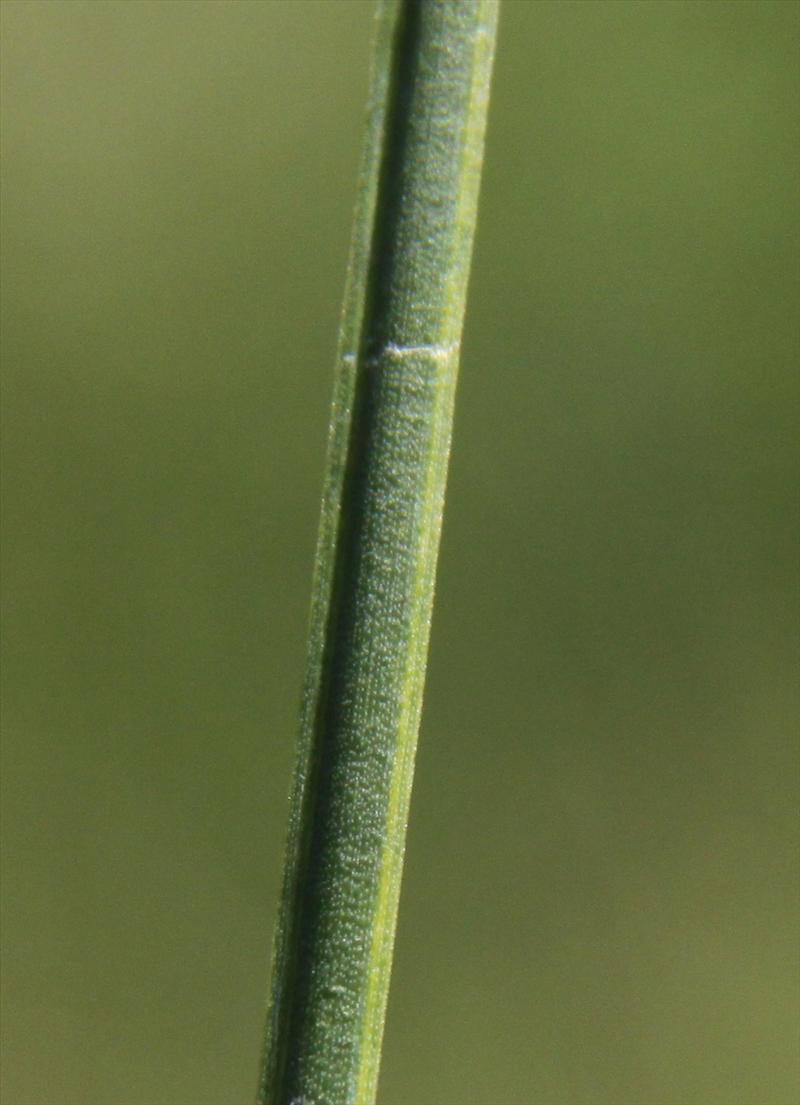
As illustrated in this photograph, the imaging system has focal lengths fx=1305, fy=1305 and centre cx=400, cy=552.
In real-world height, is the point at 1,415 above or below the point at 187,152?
below

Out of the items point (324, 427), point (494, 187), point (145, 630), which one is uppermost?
point (494, 187)

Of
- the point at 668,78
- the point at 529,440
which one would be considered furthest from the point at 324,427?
the point at 668,78

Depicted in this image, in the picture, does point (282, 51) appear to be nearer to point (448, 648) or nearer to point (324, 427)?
point (324, 427)

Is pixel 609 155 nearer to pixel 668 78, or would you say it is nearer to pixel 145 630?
pixel 668 78

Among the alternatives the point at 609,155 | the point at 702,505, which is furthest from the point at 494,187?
the point at 702,505

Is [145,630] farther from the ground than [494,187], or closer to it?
closer to it
